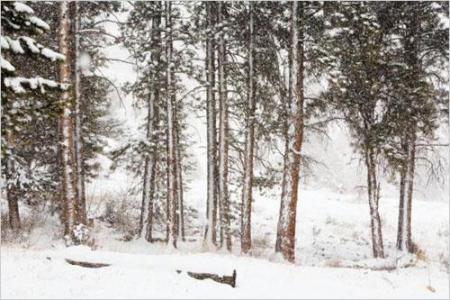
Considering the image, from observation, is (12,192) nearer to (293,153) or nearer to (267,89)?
(267,89)

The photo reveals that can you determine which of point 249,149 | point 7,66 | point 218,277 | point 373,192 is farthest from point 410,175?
point 7,66

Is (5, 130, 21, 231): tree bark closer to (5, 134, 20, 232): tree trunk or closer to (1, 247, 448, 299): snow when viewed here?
(5, 134, 20, 232): tree trunk

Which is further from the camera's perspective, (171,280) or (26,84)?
(171,280)

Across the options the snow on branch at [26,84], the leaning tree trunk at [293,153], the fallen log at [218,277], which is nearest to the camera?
the snow on branch at [26,84]

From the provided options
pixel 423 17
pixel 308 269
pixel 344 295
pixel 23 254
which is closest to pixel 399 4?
pixel 423 17

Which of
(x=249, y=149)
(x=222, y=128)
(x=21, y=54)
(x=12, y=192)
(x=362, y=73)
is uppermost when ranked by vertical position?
(x=362, y=73)

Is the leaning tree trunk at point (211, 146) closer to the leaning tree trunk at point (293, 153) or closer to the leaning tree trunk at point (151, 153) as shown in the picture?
the leaning tree trunk at point (151, 153)

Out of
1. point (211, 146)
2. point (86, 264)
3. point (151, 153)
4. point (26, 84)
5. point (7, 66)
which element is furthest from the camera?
point (151, 153)

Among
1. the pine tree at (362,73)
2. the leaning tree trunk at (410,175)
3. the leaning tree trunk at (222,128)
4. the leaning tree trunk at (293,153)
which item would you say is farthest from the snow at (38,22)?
the leaning tree trunk at (410,175)

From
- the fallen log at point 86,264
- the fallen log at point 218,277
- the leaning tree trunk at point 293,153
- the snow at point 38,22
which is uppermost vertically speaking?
the snow at point 38,22

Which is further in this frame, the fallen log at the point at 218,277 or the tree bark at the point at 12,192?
the tree bark at the point at 12,192

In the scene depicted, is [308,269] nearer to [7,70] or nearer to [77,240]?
[77,240]

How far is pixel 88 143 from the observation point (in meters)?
18.0

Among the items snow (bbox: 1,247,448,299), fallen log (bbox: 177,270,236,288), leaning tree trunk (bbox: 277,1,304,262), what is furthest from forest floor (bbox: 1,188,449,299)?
leaning tree trunk (bbox: 277,1,304,262)
